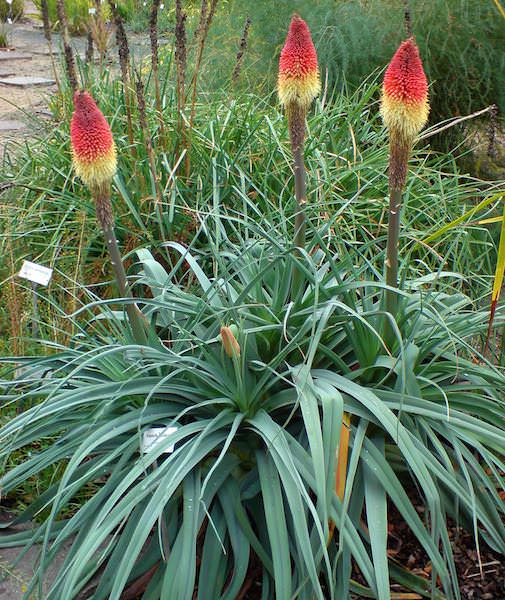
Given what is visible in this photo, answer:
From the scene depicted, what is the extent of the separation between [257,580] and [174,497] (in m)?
0.35

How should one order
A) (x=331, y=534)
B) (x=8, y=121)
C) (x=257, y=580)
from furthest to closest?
(x=8, y=121) < (x=257, y=580) < (x=331, y=534)

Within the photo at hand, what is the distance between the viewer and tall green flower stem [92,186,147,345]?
2.09 metres

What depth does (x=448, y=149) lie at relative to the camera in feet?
16.8

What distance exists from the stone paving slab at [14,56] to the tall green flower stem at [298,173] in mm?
9306

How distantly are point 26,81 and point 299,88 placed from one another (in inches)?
295

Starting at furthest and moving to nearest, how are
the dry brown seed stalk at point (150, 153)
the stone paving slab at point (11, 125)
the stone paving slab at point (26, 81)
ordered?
1. the stone paving slab at point (26, 81)
2. the stone paving slab at point (11, 125)
3. the dry brown seed stalk at point (150, 153)

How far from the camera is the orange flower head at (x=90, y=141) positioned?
1988 mm

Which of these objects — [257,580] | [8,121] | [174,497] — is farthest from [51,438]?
[8,121]

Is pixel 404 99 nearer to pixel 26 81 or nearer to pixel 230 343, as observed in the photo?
pixel 230 343

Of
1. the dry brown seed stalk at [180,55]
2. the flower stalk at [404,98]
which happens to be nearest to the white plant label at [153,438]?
the flower stalk at [404,98]

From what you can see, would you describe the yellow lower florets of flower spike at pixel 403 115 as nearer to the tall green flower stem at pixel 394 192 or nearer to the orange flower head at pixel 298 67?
the tall green flower stem at pixel 394 192

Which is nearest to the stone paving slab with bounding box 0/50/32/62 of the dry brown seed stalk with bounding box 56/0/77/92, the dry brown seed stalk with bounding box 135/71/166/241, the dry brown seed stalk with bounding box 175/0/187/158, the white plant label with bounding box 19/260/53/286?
the dry brown seed stalk with bounding box 175/0/187/158

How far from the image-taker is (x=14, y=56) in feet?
35.1

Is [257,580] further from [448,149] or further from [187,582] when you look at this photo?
→ [448,149]
